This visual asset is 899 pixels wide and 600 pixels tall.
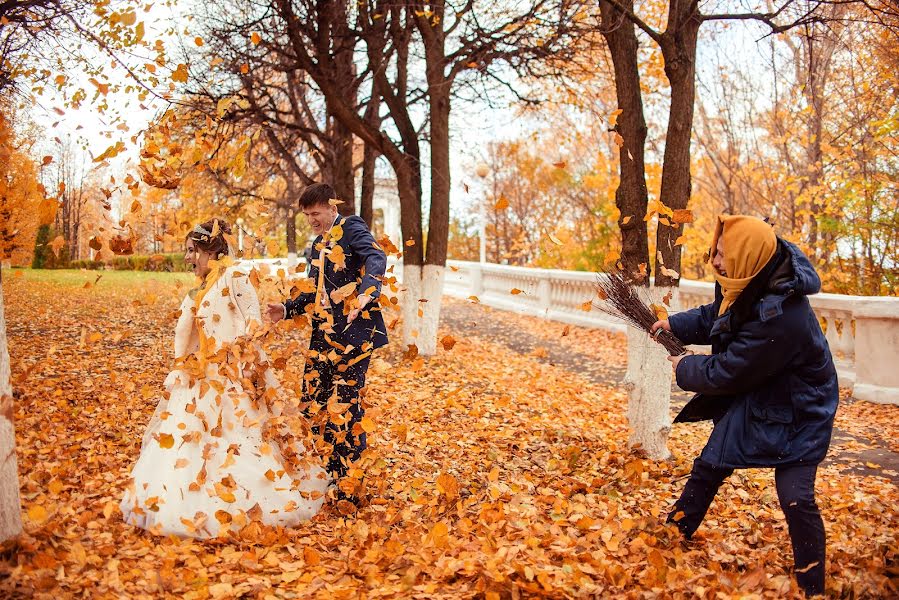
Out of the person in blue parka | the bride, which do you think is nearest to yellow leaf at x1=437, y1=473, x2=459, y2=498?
the bride

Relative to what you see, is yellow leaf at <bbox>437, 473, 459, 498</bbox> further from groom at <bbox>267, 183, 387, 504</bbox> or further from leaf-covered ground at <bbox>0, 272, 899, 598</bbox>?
groom at <bbox>267, 183, 387, 504</bbox>

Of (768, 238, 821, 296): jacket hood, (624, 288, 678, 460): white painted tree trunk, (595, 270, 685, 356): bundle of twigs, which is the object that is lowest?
(624, 288, 678, 460): white painted tree trunk

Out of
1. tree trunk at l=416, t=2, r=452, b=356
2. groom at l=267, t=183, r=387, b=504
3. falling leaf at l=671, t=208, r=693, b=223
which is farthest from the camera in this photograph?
tree trunk at l=416, t=2, r=452, b=356

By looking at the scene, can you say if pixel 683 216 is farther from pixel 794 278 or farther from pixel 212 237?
pixel 212 237

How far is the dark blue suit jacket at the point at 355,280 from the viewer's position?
4352 millimetres

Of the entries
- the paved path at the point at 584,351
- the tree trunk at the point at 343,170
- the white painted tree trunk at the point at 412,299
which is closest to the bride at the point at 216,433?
the paved path at the point at 584,351

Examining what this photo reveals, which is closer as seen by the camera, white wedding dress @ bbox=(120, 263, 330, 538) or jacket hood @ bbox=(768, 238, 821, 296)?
jacket hood @ bbox=(768, 238, 821, 296)

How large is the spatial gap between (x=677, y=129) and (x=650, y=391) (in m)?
2.07

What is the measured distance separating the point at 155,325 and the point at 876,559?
11262 millimetres

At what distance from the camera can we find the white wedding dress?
3.88 meters

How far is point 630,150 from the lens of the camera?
555 centimetres

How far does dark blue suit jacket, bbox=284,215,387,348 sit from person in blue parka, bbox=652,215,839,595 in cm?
205

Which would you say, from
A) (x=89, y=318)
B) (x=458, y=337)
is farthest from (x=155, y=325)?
(x=458, y=337)

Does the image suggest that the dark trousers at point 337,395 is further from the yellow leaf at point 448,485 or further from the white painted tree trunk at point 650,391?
the white painted tree trunk at point 650,391
